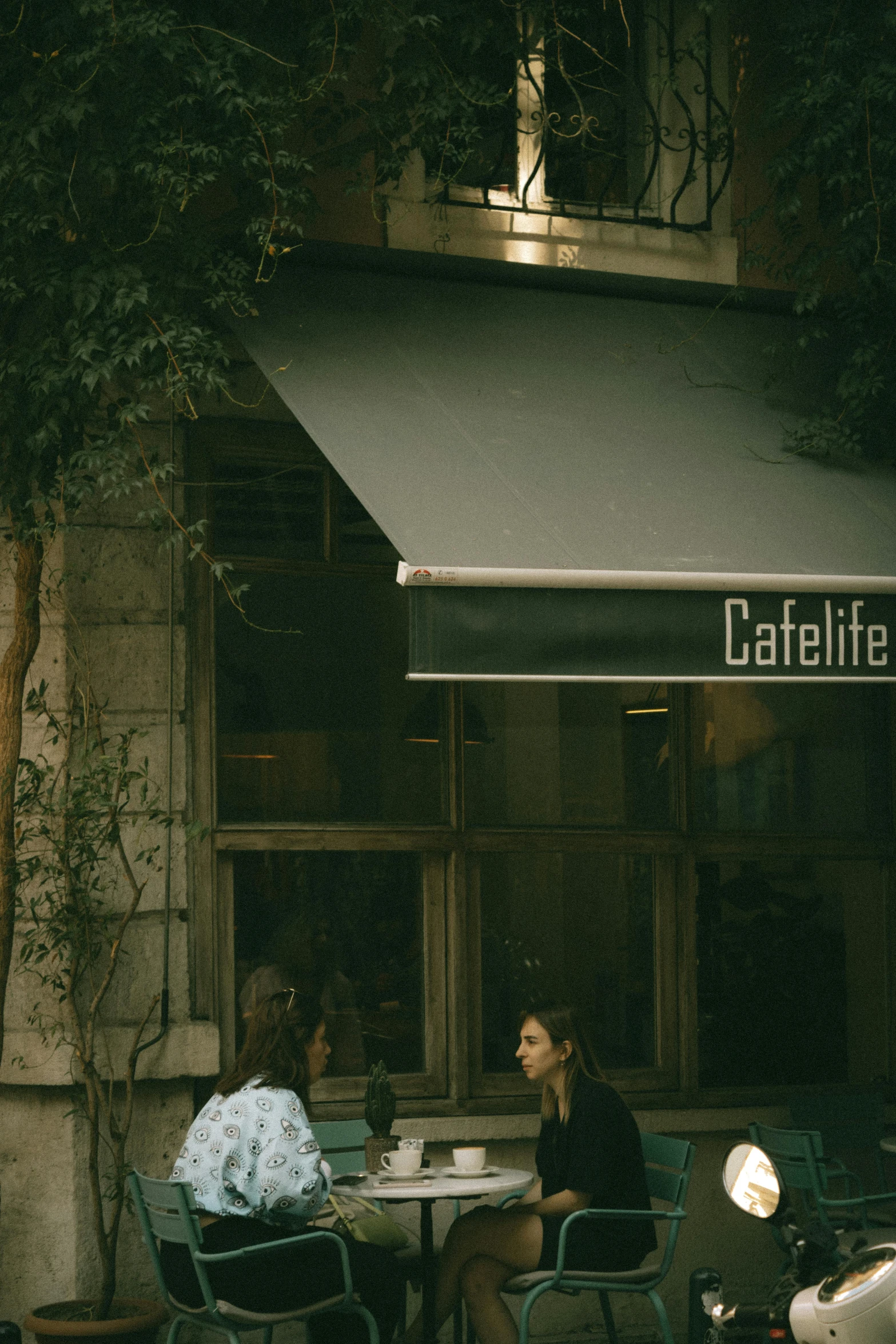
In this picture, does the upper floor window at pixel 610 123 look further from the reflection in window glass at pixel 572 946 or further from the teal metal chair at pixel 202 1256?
A: the teal metal chair at pixel 202 1256

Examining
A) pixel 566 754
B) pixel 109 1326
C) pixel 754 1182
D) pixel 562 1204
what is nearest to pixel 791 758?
pixel 566 754

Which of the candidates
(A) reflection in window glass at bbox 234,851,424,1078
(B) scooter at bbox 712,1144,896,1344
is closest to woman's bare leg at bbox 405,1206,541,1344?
(A) reflection in window glass at bbox 234,851,424,1078

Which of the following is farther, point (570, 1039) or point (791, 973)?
point (791, 973)

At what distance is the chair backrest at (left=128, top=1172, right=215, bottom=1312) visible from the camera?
16.3 feet

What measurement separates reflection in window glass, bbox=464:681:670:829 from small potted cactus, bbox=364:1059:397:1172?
56.9 inches

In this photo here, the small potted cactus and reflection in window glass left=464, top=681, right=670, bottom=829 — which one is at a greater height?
reflection in window glass left=464, top=681, right=670, bottom=829

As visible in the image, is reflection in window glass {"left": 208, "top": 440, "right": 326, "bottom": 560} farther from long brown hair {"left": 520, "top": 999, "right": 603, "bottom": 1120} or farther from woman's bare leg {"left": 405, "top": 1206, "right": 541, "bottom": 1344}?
woman's bare leg {"left": 405, "top": 1206, "right": 541, "bottom": 1344}

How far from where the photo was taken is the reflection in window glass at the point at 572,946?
6898mm

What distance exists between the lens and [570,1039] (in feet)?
18.9

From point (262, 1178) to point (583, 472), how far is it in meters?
2.55

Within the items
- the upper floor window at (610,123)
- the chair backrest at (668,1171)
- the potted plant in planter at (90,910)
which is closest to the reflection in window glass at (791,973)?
the chair backrest at (668,1171)

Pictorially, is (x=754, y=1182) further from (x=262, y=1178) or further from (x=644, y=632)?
(x=262, y=1178)

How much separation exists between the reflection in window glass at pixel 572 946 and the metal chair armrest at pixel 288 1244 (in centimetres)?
174

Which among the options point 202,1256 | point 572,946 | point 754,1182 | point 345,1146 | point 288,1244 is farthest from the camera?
point 572,946
